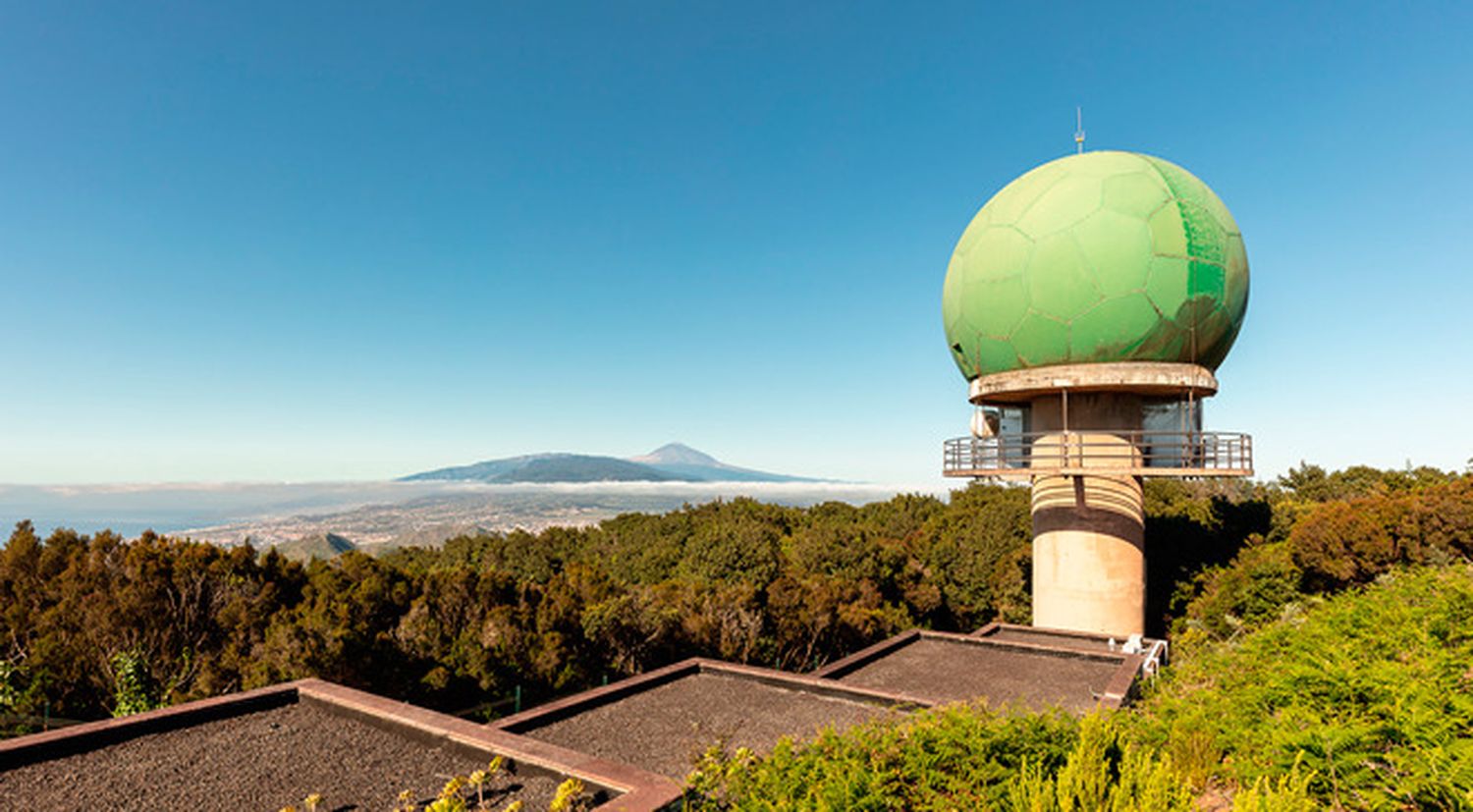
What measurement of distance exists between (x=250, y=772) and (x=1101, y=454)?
1842 centimetres

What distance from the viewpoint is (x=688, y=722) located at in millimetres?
11570

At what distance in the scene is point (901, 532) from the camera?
41875 mm

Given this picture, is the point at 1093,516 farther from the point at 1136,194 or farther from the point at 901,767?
the point at 901,767

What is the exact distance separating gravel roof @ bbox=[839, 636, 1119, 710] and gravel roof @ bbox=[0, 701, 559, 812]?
334 inches

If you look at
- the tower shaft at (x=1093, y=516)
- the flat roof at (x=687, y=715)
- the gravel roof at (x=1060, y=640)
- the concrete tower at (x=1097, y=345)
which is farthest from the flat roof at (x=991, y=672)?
the concrete tower at (x=1097, y=345)

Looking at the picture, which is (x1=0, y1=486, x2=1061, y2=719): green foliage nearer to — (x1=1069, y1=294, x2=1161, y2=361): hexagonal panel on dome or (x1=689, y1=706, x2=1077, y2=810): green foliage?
(x1=689, y1=706, x2=1077, y2=810): green foliage

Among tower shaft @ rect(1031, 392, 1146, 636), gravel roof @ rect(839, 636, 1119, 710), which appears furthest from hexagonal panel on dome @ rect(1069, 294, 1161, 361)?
gravel roof @ rect(839, 636, 1119, 710)

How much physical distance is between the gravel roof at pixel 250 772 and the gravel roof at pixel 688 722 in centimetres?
235

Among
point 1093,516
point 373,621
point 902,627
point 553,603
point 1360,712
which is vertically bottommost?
point 902,627

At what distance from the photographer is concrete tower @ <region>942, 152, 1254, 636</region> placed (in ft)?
53.8

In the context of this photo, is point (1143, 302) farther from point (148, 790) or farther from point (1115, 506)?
point (148, 790)

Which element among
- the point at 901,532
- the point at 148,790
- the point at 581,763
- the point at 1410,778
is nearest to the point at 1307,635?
the point at 1410,778

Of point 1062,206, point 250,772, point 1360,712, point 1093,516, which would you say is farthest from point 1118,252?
point 250,772

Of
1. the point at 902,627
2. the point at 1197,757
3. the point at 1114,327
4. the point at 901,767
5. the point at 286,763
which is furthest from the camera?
the point at 902,627
